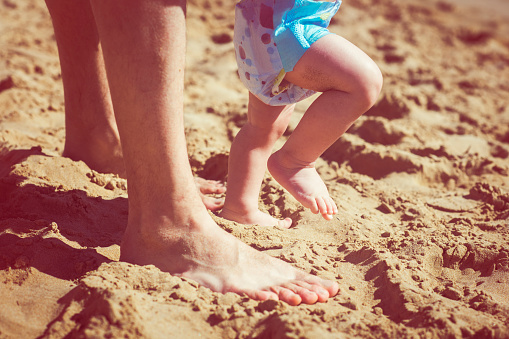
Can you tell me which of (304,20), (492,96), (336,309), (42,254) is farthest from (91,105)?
(492,96)

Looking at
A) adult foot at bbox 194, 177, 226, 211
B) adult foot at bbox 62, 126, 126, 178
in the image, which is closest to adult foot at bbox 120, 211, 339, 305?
adult foot at bbox 194, 177, 226, 211

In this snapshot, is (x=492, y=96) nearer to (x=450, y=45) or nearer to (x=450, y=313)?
(x=450, y=45)

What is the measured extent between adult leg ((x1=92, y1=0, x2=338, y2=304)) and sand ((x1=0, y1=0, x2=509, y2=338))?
0.08 m

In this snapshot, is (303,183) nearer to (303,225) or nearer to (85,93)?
(303,225)

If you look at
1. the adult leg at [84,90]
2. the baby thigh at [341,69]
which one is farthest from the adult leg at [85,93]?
the baby thigh at [341,69]

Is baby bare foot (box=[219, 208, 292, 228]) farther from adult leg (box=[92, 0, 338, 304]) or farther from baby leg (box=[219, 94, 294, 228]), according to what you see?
adult leg (box=[92, 0, 338, 304])

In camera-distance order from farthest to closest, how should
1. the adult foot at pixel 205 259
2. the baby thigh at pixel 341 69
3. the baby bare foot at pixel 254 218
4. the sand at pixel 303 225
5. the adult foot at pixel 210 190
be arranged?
the adult foot at pixel 210 190 < the baby bare foot at pixel 254 218 < the baby thigh at pixel 341 69 < the adult foot at pixel 205 259 < the sand at pixel 303 225

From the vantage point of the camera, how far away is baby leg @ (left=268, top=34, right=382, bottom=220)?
1921 millimetres

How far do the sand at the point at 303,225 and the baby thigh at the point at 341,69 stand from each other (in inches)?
23.4

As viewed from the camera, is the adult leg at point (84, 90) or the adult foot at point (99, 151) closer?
the adult leg at point (84, 90)

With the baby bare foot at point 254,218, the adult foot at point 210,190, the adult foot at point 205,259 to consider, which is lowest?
the adult foot at point 210,190

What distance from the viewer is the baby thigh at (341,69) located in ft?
6.28

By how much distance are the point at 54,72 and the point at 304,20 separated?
8.43ft

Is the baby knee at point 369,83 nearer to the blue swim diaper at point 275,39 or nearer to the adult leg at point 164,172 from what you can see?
the blue swim diaper at point 275,39
